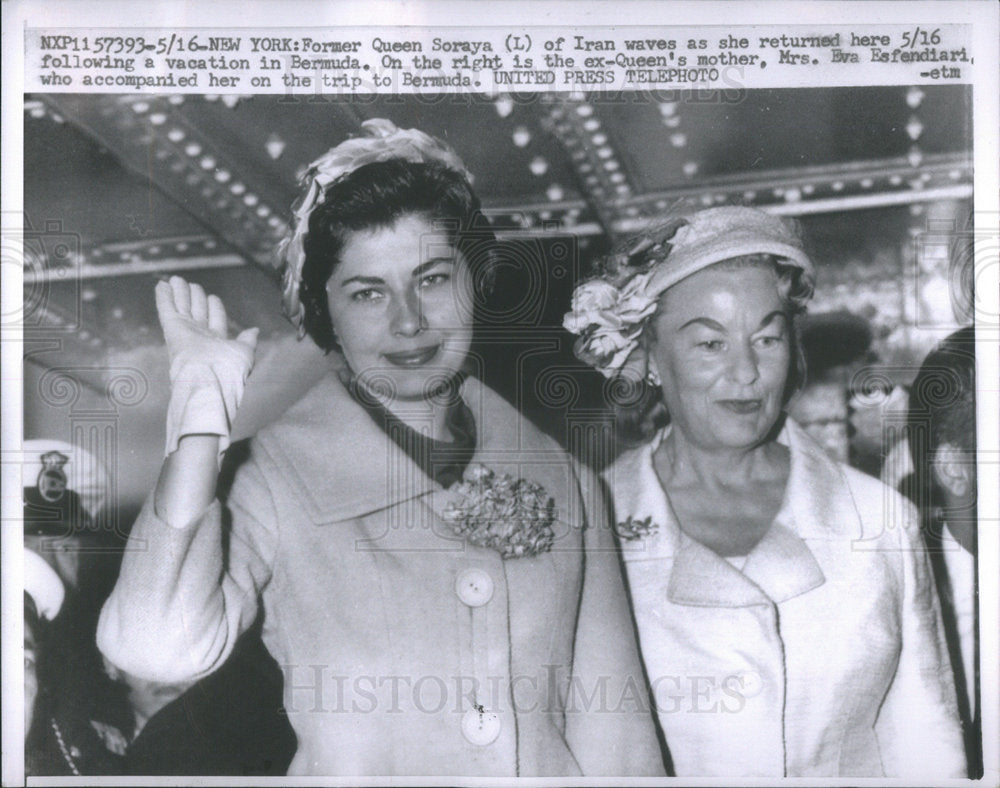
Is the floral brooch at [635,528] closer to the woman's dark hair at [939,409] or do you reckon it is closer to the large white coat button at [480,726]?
the large white coat button at [480,726]

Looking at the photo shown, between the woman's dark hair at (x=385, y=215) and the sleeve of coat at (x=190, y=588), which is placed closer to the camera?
the sleeve of coat at (x=190, y=588)

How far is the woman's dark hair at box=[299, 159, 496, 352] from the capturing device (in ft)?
9.02

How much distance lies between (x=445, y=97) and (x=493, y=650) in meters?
1.34

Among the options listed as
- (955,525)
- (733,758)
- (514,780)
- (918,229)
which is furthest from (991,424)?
(514,780)

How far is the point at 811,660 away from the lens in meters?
2.71

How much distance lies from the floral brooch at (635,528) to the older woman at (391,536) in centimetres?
4

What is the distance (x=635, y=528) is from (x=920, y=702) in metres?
0.79

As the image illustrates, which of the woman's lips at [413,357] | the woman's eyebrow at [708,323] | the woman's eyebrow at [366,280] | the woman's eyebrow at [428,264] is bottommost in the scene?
the woman's lips at [413,357]

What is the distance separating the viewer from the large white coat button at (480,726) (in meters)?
2.70

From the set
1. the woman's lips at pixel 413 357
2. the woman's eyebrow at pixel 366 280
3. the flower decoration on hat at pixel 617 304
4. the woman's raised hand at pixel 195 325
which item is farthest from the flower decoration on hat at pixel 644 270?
the woman's raised hand at pixel 195 325

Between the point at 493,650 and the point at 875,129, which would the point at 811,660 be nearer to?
the point at 493,650

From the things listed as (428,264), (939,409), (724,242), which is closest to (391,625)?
(428,264)

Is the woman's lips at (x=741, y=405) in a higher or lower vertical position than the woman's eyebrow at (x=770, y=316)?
lower

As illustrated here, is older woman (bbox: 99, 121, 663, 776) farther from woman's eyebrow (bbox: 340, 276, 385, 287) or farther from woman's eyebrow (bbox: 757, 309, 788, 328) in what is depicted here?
woman's eyebrow (bbox: 757, 309, 788, 328)
